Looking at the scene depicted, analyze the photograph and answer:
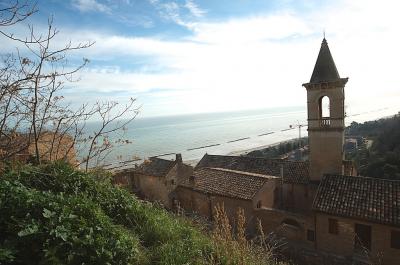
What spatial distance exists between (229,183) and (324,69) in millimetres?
9232

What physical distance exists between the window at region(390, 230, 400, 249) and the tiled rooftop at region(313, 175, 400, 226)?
512mm

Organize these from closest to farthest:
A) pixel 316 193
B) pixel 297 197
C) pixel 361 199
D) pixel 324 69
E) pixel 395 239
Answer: pixel 395 239
pixel 361 199
pixel 316 193
pixel 324 69
pixel 297 197

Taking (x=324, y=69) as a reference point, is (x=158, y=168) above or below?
below

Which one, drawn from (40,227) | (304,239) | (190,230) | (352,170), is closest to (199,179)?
(304,239)

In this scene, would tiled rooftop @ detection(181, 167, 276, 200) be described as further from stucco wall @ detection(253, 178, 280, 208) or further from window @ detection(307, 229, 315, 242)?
window @ detection(307, 229, 315, 242)

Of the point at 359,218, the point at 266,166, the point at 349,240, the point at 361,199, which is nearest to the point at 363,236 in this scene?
the point at 349,240

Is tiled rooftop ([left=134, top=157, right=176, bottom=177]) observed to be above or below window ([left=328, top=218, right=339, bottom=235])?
above

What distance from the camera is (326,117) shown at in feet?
57.6

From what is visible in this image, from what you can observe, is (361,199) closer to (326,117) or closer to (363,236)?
(363,236)

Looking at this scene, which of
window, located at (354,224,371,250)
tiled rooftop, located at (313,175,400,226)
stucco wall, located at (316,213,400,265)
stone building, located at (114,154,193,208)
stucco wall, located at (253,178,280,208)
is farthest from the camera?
stone building, located at (114,154,193,208)

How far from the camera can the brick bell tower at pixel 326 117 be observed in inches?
674

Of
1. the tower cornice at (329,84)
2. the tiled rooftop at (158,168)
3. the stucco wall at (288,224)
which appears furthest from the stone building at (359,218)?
the tiled rooftop at (158,168)

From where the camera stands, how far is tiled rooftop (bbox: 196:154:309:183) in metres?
20.4

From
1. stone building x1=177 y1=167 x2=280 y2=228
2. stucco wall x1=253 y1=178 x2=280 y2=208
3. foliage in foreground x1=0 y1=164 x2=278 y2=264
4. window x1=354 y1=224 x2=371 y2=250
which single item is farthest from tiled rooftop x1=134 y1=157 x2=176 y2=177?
foliage in foreground x1=0 y1=164 x2=278 y2=264
